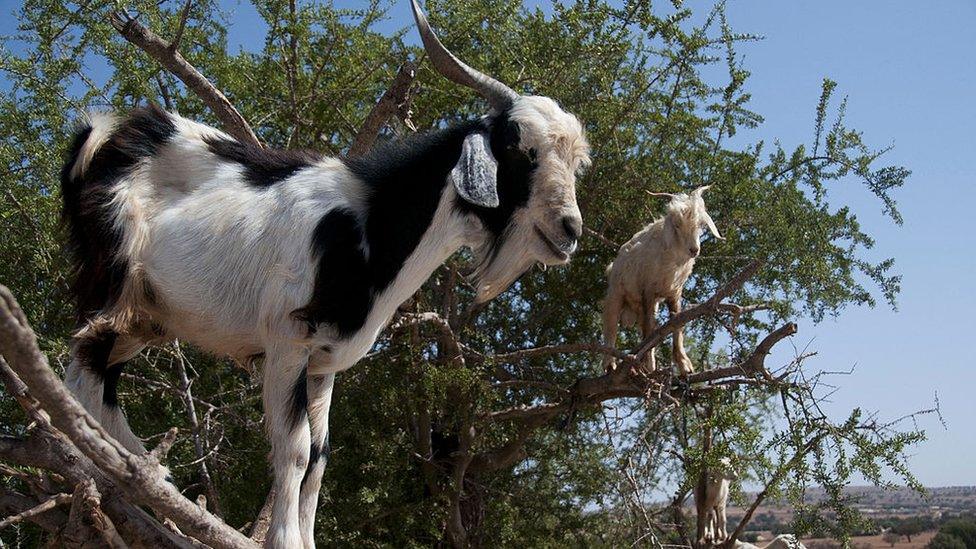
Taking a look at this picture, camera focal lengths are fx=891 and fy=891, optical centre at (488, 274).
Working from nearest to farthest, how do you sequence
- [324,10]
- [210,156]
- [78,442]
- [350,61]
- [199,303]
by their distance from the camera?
[78,442]
[199,303]
[210,156]
[324,10]
[350,61]

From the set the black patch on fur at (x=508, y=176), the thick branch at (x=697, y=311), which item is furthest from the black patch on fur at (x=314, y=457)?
the thick branch at (x=697, y=311)

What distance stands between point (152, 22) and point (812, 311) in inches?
196

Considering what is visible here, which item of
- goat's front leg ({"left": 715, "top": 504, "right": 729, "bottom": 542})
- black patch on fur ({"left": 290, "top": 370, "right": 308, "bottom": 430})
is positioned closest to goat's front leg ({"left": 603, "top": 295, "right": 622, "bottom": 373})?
goat's front leg ({"left": 715, "top": 504, "right": 729, "bottom": 542})

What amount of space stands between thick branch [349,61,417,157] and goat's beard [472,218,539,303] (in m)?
1.48

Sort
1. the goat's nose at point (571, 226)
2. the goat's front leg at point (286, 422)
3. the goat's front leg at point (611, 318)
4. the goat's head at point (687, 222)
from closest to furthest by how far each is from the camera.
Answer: the goat's front leg at point (286, 422) < the goat's nose at point (571, 226) < the goat's head at point (687, 222) < the goat's front leg at point (611, 318)

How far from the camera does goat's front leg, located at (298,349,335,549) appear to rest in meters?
2.88

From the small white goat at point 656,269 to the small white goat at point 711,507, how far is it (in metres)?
1.12

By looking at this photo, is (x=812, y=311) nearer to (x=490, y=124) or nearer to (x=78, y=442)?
(x=490, y=124)

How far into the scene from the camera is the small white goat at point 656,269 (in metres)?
5.11

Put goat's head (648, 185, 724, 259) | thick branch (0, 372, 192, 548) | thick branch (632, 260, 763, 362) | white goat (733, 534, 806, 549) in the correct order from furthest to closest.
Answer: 1. white goat (733, 534, 806, 549)
2. goat's head (648, 185, 724, 259)
3. thick branch (632, 260, 763, 362)
4. thick branch (0, 372, 192, 548)

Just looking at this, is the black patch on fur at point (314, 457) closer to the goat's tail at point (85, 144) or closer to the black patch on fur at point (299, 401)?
the black patch on fur at point (299, 401)

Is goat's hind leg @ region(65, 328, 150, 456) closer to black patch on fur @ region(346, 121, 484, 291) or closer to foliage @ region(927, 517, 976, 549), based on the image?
black patch on fur @ region(346, 121, 484, 291)

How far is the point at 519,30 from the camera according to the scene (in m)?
6.62

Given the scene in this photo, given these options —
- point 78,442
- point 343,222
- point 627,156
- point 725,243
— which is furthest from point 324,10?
point 78,442
